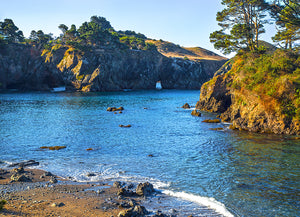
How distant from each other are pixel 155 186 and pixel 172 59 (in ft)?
534

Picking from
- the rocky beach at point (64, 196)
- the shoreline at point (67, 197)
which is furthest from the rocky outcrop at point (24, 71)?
the shoreline at point (67, 197)

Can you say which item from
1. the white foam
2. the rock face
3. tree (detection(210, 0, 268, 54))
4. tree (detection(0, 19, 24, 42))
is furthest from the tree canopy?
tree (detection(0, 19, 24, 42))

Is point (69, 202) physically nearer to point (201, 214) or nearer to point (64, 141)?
point (201, 214)

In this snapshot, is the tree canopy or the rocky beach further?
the tree canopy

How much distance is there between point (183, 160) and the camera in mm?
27531

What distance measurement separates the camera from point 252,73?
45.8 metres

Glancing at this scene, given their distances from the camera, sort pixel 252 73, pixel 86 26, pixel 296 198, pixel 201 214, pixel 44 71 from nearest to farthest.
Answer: pixel 201 214
pixel 296 198
pixel 252 73
pixel 44 71
pixel 86 26

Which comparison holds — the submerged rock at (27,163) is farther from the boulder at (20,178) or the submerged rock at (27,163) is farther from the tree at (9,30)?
the tree at (9,30)

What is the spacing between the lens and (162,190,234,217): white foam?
16.6m

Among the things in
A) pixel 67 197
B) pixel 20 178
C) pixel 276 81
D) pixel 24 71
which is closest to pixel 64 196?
pixel 67 197

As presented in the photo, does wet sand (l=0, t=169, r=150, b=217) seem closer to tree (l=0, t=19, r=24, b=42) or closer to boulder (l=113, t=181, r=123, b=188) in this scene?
boulder (l=113, t=181, r=123, b=188)

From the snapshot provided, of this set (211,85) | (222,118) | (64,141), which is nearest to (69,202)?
(64,141)

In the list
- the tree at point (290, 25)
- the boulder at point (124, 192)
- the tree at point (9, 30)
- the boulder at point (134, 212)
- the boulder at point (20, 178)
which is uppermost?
the tree at point (9, 30)

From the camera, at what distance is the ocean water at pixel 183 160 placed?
18.1 meters
